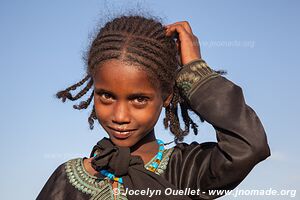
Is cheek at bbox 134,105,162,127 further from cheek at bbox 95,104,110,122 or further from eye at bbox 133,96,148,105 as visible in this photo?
cheek at bbox 95,104,110,122

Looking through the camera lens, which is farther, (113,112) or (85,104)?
(85,104)

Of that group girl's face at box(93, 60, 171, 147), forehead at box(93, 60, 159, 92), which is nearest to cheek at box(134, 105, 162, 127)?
girl's face at box(93, 60, 171, 147)

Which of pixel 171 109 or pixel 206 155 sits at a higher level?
pixel 171 109

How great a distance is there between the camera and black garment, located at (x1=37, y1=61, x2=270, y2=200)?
3.07 m

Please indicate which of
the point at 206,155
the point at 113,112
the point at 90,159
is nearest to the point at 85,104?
the point at 90,159

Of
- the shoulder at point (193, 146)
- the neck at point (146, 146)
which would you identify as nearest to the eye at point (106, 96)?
the neck at point (146, 146)

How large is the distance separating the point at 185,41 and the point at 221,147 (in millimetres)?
735

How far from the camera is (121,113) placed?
125 inches

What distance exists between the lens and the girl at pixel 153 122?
3125 mm

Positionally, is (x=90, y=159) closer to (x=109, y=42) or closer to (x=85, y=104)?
(x=85, y=104)

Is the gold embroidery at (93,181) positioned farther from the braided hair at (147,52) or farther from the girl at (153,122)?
→ the braided hair at (147,52)

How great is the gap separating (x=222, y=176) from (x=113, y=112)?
0.75 meters

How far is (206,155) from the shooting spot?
3309 millimetres

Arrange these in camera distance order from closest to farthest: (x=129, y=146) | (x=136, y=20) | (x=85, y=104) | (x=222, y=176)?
(x=222, y=176) < (x=129, y=146) < (x=136, y=20) < (x=85, y=104)
